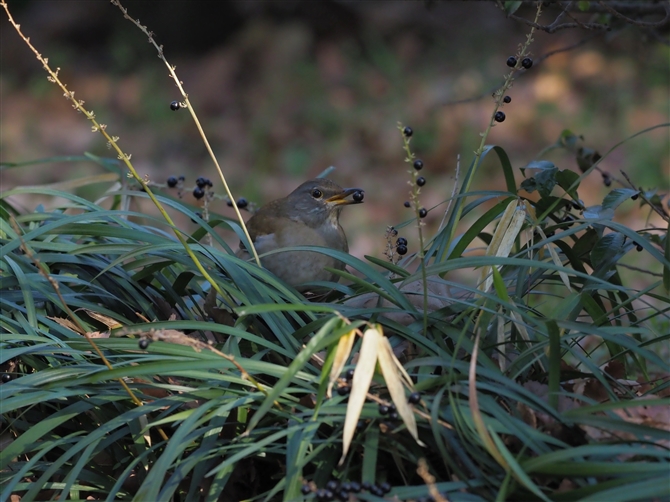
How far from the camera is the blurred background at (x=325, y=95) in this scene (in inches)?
309

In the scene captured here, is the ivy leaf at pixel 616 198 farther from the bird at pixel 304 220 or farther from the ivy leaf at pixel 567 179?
the bird at pixel 304 220

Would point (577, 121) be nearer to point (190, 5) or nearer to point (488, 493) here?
point (190, 5)

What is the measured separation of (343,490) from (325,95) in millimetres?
7755

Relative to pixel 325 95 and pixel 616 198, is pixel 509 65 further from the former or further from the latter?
pixel 325 95

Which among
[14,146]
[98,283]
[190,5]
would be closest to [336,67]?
[190,5]

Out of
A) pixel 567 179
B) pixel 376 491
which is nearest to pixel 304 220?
pixel 567 179

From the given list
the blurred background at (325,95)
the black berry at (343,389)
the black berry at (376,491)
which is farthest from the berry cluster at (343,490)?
the blurred background at (325,95)

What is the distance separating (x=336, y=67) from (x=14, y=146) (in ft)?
12.5

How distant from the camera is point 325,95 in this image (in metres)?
9.35

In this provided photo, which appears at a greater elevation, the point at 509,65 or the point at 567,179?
the point at 509,65

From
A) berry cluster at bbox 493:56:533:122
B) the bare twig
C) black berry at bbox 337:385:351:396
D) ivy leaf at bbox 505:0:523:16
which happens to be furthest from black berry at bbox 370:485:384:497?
ivy leaf at bbox 505:0:523:16

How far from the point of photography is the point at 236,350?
8.01 ft

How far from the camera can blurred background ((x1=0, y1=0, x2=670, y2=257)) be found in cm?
784

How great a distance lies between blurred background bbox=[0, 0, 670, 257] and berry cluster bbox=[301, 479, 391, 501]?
433 centimetres
